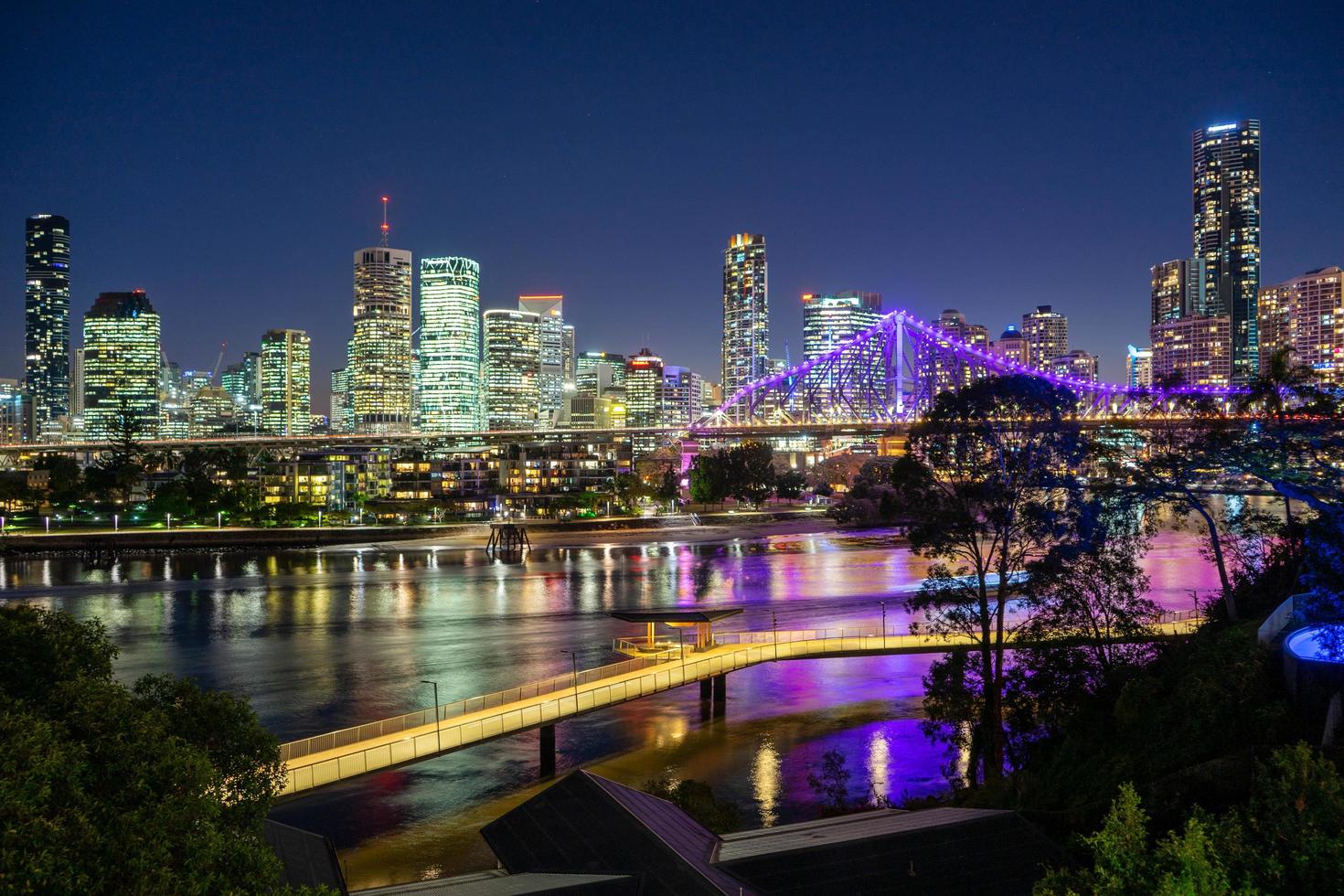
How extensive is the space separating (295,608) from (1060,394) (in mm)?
32144

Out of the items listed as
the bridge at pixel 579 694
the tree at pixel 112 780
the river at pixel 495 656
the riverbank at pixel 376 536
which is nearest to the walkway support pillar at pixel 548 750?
the bridge at pixel 579 694

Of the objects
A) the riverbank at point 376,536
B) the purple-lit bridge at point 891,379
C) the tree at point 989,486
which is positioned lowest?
the riverbank at point 376,536

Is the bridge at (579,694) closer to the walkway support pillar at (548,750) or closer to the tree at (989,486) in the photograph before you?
the walkway support pillar at (548,750)

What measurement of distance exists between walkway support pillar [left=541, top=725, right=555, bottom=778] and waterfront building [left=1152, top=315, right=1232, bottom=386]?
6783 inches

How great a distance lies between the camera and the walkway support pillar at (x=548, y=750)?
63.9 feet

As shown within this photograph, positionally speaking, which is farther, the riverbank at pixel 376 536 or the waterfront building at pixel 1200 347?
the waterfront building at pixel 1200 347

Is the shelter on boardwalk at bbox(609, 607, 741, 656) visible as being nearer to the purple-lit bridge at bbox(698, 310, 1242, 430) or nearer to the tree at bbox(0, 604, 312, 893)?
the tree at bbox(0, 604, 312, 893)

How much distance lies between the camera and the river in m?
18.2

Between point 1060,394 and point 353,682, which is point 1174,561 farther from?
point 353,682

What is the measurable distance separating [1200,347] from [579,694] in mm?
181576

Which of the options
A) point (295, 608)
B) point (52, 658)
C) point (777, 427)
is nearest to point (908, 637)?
point (52, 658)

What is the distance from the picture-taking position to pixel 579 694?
784 inches

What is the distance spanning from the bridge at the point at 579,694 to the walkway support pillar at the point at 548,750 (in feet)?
0.06

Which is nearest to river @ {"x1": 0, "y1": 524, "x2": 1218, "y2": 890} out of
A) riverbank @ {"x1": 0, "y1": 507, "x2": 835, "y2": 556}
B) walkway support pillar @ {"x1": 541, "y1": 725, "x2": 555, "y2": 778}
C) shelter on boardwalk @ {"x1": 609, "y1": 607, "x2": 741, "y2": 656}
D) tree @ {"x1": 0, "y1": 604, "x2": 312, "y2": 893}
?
walkway support pillar @ {"x1": 541, "y1": 725, "x2": 555, "y2": 778}
